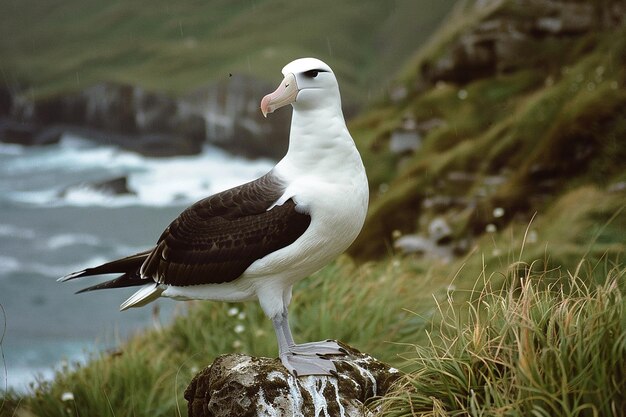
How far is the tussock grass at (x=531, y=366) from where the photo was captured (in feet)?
9.89

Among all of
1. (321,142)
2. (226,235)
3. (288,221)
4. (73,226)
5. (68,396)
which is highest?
(321,142)

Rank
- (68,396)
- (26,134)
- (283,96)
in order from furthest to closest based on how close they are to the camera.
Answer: (26,134) → (68,396) → (283,96)

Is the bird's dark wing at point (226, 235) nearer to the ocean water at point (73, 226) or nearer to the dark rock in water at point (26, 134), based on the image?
the ocean water at point (73, 226)

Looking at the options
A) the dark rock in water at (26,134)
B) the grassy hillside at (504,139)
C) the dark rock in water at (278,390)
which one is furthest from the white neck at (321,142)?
the dark rock in water at (26,134)

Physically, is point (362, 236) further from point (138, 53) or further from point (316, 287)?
point (138, 53)

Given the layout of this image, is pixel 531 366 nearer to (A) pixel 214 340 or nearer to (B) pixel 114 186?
(A) pixel 214 340

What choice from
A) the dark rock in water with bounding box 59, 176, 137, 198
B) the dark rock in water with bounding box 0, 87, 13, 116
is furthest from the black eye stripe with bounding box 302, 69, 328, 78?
the dark rock in water with bounding box 0, 87, 13, 116

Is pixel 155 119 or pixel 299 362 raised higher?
pixel 299 362

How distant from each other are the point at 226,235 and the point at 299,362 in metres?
0.73

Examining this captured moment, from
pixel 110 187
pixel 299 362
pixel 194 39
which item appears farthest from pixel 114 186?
pixel 299 362

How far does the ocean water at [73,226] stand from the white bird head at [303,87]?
4892mm

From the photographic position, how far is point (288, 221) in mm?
3568

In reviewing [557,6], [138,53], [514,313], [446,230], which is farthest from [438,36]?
[514,313]

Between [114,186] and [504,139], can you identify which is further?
[114,186]
